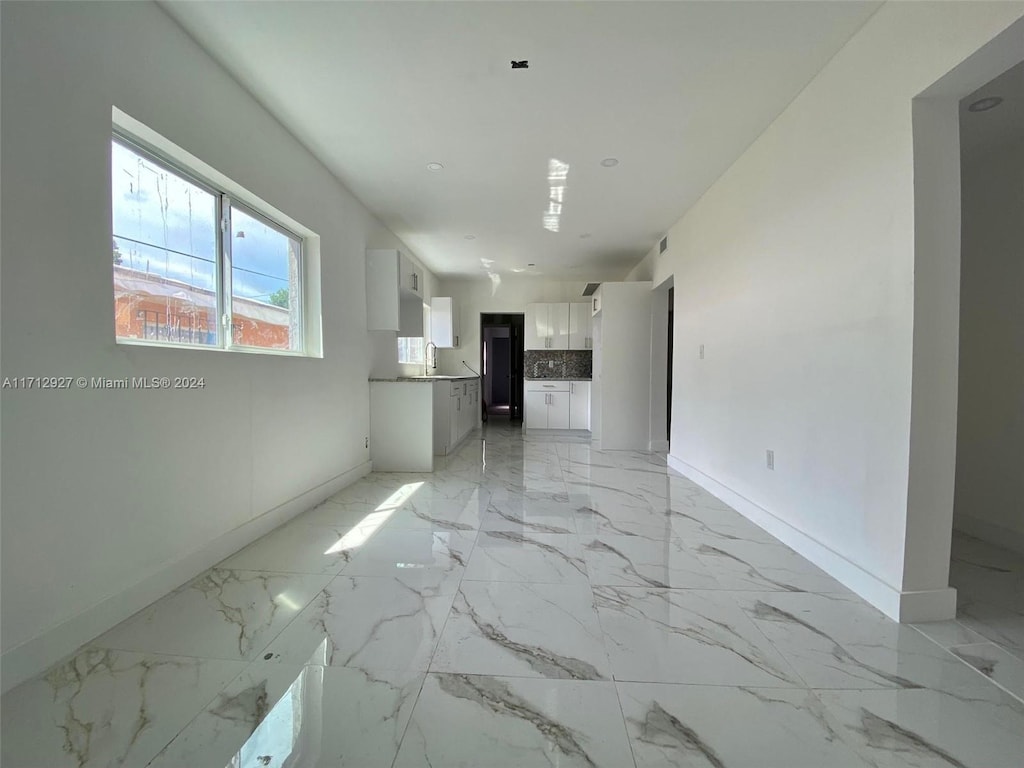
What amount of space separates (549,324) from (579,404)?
1.46 metres

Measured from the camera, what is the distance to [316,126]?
8.58 feet

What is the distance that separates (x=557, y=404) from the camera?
6.83 m

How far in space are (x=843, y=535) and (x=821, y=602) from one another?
371 millimetres

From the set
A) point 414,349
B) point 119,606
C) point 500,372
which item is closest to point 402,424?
point 414,349

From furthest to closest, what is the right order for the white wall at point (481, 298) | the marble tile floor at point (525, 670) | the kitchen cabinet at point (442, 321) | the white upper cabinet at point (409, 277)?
the white wall at point (481, 298), the kitchen cabinet at point (442, 321), the white upper cabinet at point (409, 277), the marble tile floor at point (525, 670)

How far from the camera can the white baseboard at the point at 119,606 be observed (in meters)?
1.28

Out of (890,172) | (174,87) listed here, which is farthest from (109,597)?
(890,172)

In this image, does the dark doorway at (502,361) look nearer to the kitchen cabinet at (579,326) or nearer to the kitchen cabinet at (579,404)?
the kitchen cabinet at (579,326)

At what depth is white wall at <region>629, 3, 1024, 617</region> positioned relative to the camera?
1.64m

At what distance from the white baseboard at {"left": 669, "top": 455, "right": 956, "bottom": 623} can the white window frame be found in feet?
10.8

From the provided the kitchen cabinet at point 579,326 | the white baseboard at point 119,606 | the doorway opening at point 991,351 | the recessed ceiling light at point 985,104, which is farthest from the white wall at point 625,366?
the white baseboard at point 119,606

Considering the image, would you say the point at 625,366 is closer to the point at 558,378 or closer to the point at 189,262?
the point at 558,378

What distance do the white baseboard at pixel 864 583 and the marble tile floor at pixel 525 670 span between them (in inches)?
2.2

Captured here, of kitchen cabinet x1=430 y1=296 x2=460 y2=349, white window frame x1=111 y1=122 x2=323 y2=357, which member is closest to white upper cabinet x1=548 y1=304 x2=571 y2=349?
kitchen cabinet x1=430 y1=296 x2=460 y2=349
